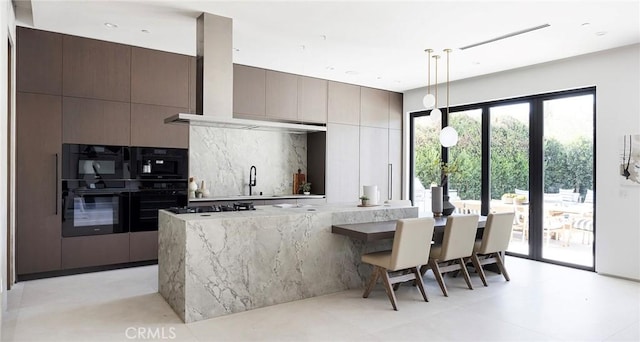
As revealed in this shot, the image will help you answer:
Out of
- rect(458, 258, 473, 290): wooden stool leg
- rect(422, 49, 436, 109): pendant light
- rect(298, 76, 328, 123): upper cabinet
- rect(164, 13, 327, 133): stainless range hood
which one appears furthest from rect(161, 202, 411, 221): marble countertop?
rect(298, 76, 328, 123): upper cabinet

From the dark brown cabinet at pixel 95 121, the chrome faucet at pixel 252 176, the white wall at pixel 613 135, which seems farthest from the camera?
the chrome faucet at pixel 252 176

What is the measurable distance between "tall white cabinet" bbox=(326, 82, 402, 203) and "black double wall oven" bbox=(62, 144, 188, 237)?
2480 mm

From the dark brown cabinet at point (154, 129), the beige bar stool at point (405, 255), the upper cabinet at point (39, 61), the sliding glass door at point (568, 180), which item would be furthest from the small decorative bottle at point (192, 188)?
the sliding glass door at point (568, 180)

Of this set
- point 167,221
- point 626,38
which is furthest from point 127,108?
point 626,38

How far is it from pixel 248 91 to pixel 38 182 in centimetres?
278

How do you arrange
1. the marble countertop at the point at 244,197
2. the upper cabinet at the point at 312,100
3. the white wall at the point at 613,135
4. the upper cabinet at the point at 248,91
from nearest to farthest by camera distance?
the white wall at the point at 613,135 → the marble countertop at the point at 244,197 → the upper cabinet at the point at 248,91 → the upper cabinet at the point at 312,100

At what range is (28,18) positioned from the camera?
13.7 ft

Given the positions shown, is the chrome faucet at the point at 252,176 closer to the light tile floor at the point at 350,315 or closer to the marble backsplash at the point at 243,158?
the marble backsplash at the point at 243,158

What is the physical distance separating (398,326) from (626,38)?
13.3 feet

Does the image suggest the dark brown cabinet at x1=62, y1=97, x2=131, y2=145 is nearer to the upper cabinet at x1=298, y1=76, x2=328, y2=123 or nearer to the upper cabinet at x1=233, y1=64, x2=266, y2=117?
the upper cabinet at x1=233, y1=64, x2=266, y2=117

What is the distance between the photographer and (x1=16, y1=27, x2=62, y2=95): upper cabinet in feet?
14.4

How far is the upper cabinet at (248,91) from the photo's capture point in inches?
227

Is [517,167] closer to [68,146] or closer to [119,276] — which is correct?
[119,276]

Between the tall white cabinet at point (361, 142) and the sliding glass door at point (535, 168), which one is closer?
the sliding glass door at point (535, 168)
